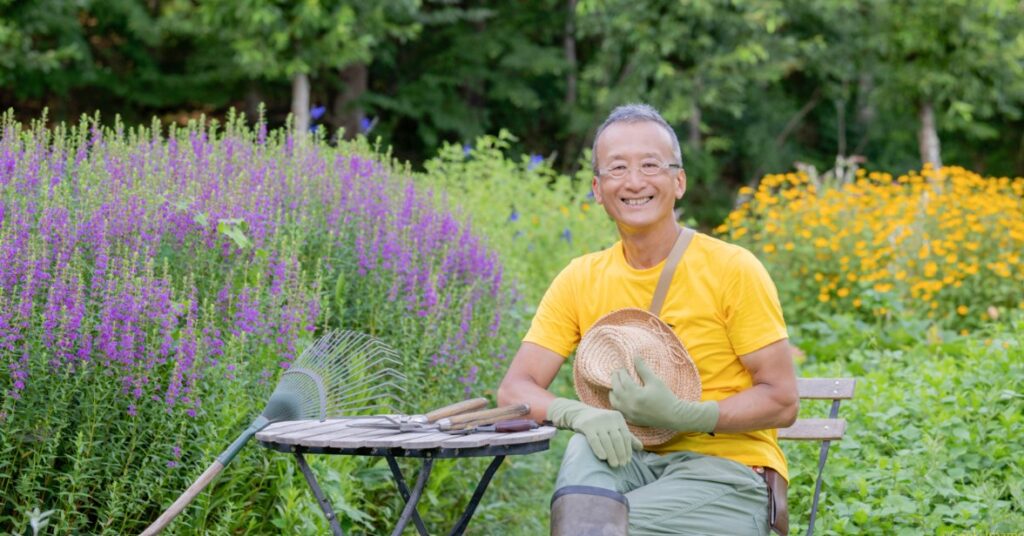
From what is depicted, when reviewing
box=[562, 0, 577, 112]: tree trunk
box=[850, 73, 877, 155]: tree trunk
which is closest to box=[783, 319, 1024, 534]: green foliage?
box=[562, 0, 577, 112]: tree trunk

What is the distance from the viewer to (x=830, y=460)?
194 inches

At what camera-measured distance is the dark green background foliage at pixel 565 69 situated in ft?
45.5

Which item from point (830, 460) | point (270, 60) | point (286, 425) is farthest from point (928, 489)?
point (270, 60)

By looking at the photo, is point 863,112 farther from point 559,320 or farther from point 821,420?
point 559,320

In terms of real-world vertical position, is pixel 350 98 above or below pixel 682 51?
below

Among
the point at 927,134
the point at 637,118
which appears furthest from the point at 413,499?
the point at 927,134

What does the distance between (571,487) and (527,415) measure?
1.27 feet

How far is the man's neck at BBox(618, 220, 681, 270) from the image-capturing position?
11.0ft

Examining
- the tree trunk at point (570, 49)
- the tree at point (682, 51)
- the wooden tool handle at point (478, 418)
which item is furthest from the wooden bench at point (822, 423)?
the tree trunk at point (570, 49)

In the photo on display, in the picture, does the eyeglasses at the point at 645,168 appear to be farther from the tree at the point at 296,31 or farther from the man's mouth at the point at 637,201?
the tree at the point at 296,31

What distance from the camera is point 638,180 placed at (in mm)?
3305

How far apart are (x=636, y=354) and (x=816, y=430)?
45.9 inches

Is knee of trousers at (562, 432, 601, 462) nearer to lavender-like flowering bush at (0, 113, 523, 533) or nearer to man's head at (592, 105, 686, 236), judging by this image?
man's head at (592, 105, 686, 236)

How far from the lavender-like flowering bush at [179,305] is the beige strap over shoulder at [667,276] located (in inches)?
49.2
